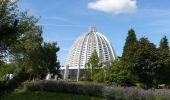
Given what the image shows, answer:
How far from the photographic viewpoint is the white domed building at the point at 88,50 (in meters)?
166

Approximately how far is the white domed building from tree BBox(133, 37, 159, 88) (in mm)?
129082

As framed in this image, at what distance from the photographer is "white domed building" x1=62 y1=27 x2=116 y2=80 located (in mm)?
166375

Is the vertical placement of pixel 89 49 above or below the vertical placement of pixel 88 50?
above

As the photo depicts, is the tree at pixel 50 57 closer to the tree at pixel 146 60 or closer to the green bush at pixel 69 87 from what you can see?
the tree at pixel 146 60

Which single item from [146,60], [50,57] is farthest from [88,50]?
[146,60]

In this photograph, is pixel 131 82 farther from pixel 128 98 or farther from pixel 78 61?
pixel 78 61

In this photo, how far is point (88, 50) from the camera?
6614 inches

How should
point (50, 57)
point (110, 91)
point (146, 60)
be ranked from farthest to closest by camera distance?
point (50, 57)
point (146, 60)
point (110, 91)

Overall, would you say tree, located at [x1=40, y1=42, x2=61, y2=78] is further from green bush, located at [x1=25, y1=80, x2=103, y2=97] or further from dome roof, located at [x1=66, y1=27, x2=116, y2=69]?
dome roof, located at [x1=66, y1=27, x2=116, y2=69]

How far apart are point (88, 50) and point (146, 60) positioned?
13458 cm

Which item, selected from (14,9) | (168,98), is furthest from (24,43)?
(168,98)

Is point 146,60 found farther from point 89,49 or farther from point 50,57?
point 89,49

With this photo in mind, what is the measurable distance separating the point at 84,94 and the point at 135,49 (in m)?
10.7

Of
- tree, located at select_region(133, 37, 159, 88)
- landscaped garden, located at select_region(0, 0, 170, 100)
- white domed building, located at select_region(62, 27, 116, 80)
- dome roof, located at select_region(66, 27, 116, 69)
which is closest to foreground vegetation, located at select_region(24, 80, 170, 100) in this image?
landscaped garden, located at select_region(0, 0, 170, 100)
